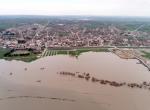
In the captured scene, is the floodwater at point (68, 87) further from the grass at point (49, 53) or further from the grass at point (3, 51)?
the grass at point (3, 51)

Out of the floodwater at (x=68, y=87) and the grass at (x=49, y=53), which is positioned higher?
the floodwater at (x=68, y=87)

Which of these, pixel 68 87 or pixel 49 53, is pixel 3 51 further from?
pixel 68 87

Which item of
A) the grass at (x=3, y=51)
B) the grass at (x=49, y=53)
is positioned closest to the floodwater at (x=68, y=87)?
the grass at (x=49, y=53)

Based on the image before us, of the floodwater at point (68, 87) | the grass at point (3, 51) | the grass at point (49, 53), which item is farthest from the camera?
the grass at point (3, 51)

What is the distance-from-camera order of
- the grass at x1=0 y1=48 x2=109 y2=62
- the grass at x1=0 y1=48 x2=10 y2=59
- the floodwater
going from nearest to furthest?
the floodwater → the grass at x1=0 y1=48 x2=109 y2=62 → the grass at x1=0 y1=48 x2=10 y2=59

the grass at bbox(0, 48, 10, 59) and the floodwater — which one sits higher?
the floodwater

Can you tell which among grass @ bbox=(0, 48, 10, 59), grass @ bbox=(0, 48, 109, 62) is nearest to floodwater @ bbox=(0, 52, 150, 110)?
grass @ bbox=(0, 48, 109, 62)

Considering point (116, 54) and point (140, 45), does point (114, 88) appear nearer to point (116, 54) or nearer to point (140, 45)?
point (116, 54)

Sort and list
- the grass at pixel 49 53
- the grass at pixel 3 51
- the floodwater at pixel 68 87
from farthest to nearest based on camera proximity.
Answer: the grass at pixel 3 51
the grass at pixel 49 53
the floodwater at pixel 68 87

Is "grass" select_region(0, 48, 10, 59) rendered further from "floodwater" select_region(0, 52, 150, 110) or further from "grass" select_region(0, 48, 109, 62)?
"floodwater" select_region(0, 52, 150, 110)
